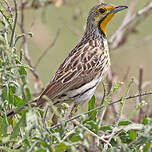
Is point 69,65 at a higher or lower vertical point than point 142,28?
lower

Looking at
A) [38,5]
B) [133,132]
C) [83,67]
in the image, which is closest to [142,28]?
[38,5]

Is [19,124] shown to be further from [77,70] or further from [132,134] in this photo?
Result: [77,70]

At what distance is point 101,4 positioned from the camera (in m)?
4.11

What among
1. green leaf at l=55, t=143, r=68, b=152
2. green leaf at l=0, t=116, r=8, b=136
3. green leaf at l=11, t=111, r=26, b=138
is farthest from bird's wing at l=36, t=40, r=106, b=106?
green leaf at l=55, t=143, r=68, b=152

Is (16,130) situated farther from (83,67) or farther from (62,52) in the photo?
(62,52)

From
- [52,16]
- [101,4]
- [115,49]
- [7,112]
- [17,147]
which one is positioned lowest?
[17,147]

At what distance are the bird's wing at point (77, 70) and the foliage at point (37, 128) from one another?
138 cm

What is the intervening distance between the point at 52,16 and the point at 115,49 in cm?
319

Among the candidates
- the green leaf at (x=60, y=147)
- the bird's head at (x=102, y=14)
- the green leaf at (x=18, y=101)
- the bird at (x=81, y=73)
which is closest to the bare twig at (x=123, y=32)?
the bird's head at (x=102, y=14)

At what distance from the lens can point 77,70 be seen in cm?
368

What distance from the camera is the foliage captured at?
1558mm

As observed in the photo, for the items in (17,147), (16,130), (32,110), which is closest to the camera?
(32,110)

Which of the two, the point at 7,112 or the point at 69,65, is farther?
the point at 69,65

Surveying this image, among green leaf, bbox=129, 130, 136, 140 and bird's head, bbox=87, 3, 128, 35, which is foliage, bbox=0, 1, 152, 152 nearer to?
green leaf, bbox=129, 130, 136, 140
